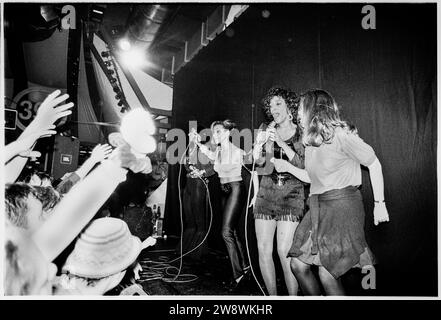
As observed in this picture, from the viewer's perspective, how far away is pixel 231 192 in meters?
2.46

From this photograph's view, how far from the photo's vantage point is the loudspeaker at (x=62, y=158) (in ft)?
7.27

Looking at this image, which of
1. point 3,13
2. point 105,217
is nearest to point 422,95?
point 105,217

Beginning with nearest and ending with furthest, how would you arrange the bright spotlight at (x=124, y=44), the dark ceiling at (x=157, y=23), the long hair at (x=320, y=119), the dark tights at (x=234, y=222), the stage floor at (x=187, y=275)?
the long hair at (x=320, y=119), the stage floor at (x=187, y=275), the dark tights at (x=234, y=222), the dark ceiling at (x=157, y=23), the bright spotlight at (x=124, y=44)

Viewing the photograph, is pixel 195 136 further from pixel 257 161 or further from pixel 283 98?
pixel 283 98

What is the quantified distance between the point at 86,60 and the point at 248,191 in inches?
74.7

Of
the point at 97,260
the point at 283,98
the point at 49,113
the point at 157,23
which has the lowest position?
the point at 97,260

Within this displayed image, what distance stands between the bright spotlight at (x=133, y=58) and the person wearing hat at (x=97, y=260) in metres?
1.65

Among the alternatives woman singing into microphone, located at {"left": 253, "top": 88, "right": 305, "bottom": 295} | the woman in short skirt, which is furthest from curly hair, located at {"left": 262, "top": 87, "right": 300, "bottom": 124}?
the woman in short skirt

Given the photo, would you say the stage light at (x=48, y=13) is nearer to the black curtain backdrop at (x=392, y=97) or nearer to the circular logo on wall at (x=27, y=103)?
the circular logo on wall at (x=27, y=103)

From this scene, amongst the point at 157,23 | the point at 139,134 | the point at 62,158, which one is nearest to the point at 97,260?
the point at 62,158

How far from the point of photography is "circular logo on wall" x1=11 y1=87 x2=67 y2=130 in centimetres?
216

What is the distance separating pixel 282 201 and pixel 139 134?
1132 millimetres

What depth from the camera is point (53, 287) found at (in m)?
2.04

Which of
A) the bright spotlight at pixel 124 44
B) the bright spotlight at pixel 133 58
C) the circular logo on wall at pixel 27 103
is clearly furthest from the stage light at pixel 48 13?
the bright spotlight at pixel 124 44
